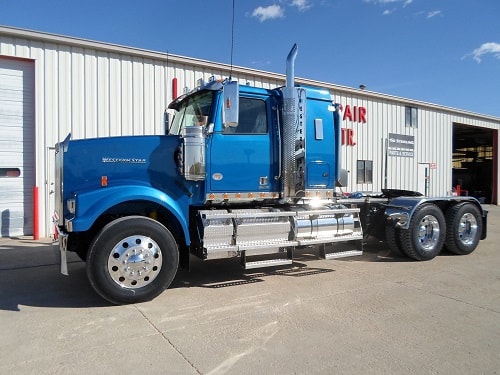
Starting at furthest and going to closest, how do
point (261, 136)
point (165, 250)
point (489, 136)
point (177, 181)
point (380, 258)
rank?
point (489, 136) < point (380, 258) < point (261, 136) < point (177, 181) < point (165, 250)

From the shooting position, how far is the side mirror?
16.1 feet

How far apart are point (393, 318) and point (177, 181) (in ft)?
10.0

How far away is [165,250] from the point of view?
4.88 metres

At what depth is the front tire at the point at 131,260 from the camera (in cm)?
456

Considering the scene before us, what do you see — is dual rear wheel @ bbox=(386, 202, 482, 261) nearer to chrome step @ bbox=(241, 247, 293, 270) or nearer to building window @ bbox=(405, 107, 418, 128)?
chrome step @ bbox=(241, 247, 293, 270)

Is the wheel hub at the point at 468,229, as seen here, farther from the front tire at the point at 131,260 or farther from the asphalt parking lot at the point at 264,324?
the front tire at the point at 131,260

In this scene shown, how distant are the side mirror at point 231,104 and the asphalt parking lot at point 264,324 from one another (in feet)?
7.22

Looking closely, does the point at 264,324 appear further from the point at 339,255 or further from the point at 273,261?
the point at 339,255

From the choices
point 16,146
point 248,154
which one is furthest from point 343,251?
point 16,146

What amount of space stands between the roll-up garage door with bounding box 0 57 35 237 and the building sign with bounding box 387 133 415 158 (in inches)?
546

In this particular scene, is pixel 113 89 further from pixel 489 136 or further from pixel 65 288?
pixel 489 136

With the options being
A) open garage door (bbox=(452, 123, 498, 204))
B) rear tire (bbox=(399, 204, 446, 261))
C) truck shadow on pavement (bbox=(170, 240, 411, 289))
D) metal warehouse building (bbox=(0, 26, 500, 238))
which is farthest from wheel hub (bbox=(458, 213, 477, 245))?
open garage door (bbox=(452, 123, 498, 204))

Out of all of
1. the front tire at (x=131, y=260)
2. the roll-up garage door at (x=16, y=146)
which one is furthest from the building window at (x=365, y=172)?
the front tire at (x=131, y=260)

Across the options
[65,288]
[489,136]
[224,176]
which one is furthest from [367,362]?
[489,136]
